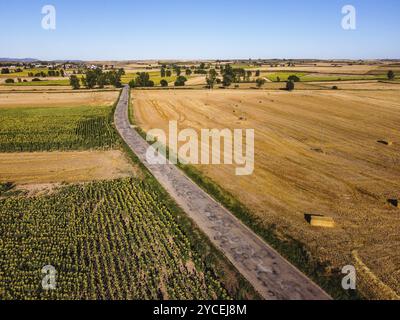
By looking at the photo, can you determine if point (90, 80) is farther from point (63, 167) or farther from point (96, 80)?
point (63, 167)

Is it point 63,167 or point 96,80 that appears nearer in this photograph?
point 63,167

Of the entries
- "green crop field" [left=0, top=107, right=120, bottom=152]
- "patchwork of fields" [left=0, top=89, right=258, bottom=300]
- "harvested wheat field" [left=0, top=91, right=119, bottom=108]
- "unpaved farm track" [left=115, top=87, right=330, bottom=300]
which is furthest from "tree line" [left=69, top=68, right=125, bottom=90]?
"unpaved farm track" [left=115, top=87, right=330, bottom=300]

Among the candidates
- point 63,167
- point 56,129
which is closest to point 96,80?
point 56,129

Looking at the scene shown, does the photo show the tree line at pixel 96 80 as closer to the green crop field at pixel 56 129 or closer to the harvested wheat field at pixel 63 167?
the green crop field at pixel 56 129

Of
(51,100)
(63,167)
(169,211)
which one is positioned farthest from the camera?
(51,100)

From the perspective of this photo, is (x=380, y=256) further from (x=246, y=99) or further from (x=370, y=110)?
(x=246, y=99)

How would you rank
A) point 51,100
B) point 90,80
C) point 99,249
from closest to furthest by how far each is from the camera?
1. point 99,249
2. point 51,100
3. point 90,80
